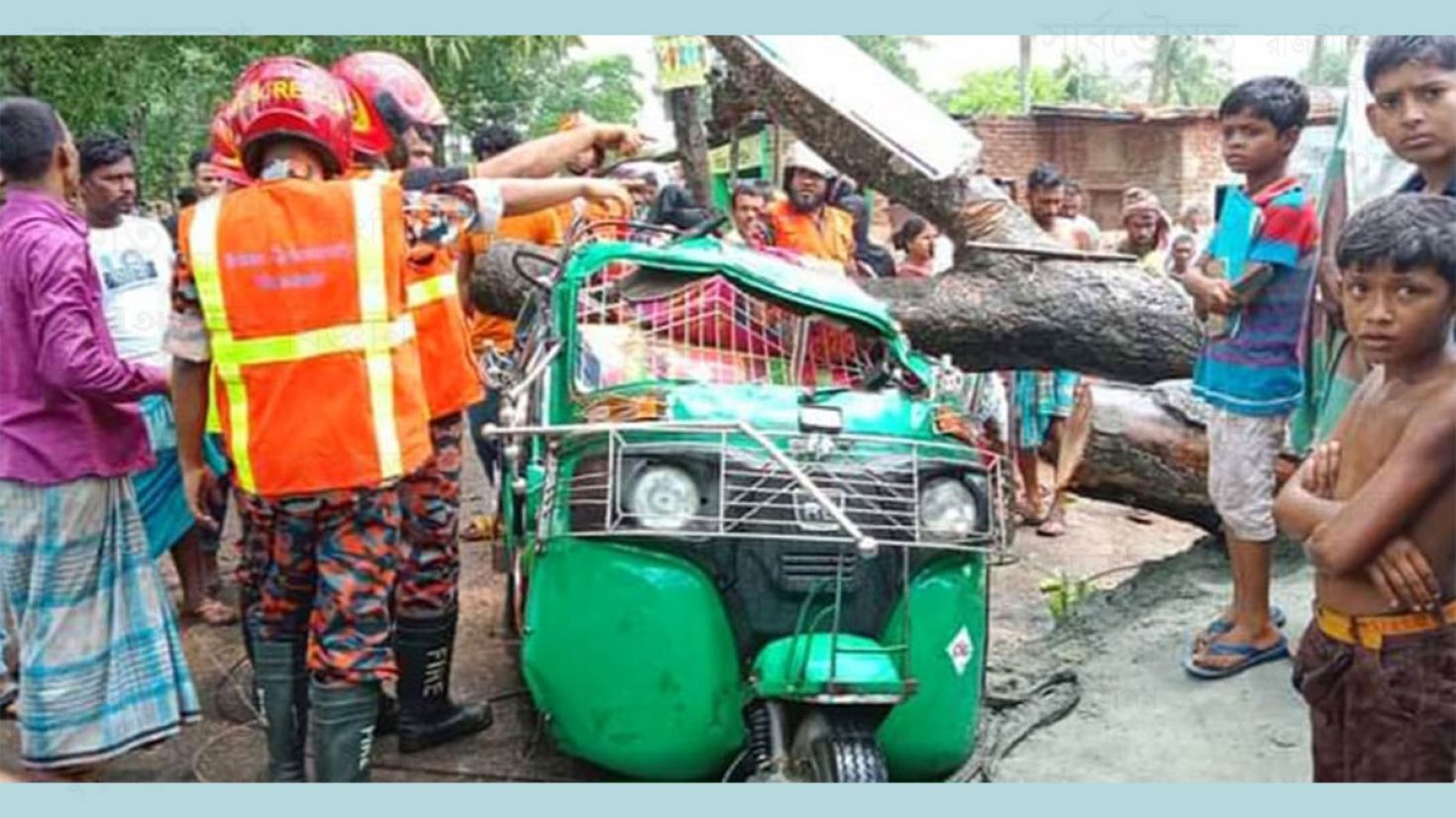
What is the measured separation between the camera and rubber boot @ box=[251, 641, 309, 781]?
344cm

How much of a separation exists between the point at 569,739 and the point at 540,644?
259mm

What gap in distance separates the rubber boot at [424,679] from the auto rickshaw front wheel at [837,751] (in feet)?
4.44

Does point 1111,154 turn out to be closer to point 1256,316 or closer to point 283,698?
point 1256,316

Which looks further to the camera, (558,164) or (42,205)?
(558,164)

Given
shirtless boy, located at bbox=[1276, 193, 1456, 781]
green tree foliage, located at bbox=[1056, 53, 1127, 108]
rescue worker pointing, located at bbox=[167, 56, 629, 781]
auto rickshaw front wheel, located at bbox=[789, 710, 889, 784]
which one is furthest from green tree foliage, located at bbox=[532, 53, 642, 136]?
shirtless boy, located at bbox=[1276, 193, 1456, 781]

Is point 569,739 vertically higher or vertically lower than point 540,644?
lower

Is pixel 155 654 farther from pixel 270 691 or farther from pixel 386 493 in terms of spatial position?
pixel 386 493

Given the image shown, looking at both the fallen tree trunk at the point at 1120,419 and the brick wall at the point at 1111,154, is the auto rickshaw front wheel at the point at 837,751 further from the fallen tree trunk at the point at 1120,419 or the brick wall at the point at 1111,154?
the brick wall at the point at 1111,154

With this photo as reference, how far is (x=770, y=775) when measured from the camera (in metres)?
3.11

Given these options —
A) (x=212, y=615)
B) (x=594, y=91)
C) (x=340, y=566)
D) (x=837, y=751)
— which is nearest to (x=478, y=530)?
(x=212, y=615)

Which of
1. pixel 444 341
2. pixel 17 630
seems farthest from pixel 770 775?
pixel 17 630

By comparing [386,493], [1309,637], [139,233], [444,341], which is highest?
[139,233]

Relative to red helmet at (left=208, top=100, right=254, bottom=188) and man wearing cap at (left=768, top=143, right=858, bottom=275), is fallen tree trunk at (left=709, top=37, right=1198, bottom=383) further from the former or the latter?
man wearing cap at (left=768, top=143, right=858, bottom=275)

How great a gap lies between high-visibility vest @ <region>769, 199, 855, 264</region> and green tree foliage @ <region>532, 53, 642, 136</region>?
8970mm
